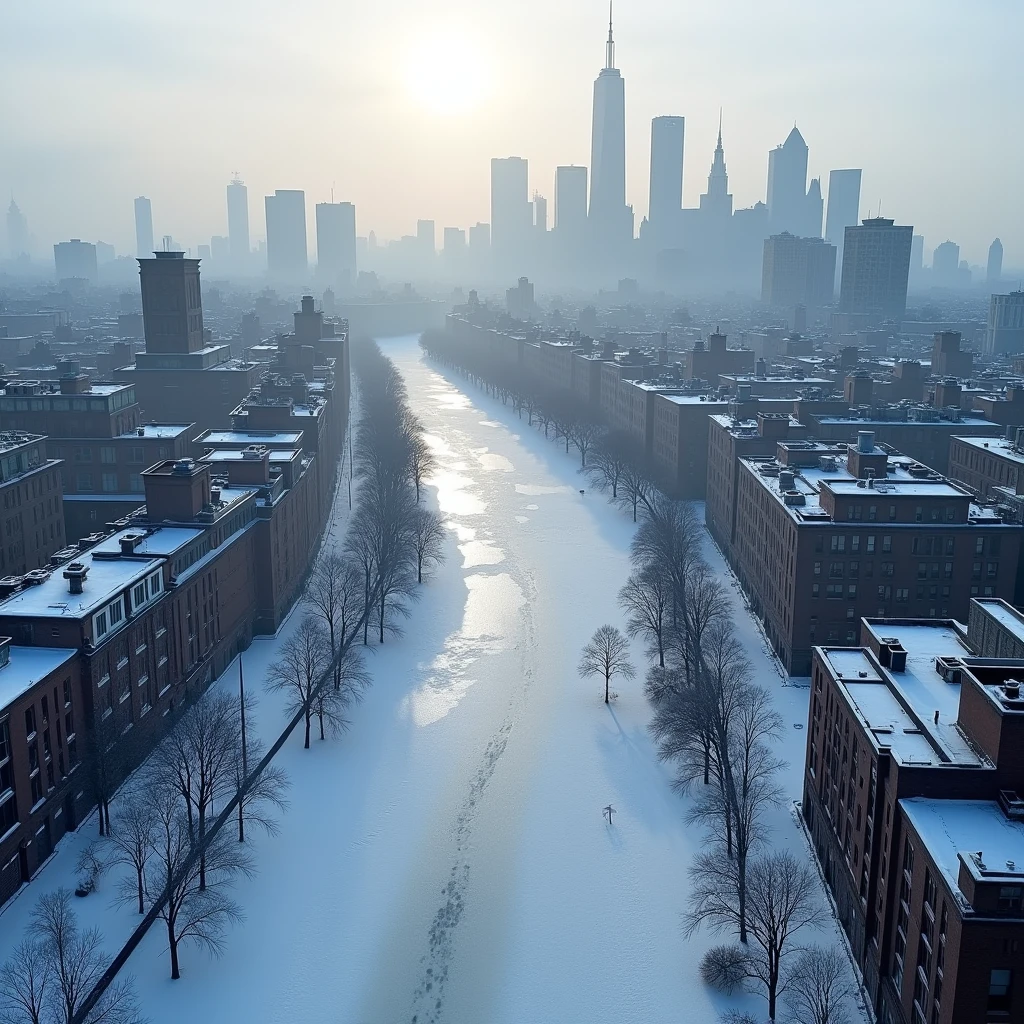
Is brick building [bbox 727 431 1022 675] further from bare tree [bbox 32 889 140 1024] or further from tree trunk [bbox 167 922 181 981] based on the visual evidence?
bare tree [bbox 32 889 140 1024]

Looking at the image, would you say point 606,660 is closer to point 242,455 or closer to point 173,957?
point 173,957

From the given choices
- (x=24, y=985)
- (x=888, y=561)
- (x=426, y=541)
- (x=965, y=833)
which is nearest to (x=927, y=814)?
(x=965, y=833)

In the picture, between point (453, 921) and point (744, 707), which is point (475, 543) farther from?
point (453, 921)

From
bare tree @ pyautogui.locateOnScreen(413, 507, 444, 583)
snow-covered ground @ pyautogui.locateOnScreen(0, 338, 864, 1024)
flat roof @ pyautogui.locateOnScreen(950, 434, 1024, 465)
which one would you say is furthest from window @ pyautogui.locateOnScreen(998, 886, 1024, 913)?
flat roof @ pyautogui.locateOnScreen(950, 434, 1024, 465)

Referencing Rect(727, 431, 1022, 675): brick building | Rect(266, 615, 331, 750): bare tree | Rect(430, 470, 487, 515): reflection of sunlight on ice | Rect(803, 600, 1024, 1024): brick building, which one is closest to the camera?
Rect(803, 600, 1024, 1024): brick building

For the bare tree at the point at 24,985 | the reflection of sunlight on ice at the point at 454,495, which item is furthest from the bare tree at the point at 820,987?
the reflection of sunlight on ice at the point at 454,495
